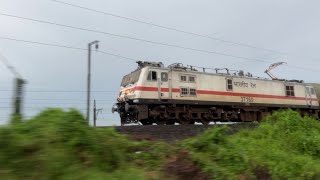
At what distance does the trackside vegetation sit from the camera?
4.32 metres

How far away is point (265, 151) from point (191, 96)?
1418cm

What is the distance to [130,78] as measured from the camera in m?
24.0

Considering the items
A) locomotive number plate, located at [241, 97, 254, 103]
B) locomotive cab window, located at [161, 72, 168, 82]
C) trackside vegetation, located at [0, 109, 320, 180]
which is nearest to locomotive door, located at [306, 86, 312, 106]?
locomotive number plate, located at [241, 97, 254, 103]

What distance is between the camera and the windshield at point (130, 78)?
23078mm

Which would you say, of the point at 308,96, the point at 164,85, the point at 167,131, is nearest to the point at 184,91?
the point at 164,85

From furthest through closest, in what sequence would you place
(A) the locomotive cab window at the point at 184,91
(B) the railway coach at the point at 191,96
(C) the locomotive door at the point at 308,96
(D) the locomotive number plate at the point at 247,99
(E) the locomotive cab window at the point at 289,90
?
(C) the locomotive door at the point at 308,96 < (E) the locomotive cab window at the point at 289,90 < (D) the locomotive number plate at the point at 247,99 < (A) the locomotive cab window at the point at 184,91 < (B) the railway coach at the point at 191,96

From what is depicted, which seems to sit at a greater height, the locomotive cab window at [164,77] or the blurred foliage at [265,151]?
the locomotive cab window at [164,77]

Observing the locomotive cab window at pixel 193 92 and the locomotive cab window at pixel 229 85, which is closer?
the locomotive cab window at pixel 193 92

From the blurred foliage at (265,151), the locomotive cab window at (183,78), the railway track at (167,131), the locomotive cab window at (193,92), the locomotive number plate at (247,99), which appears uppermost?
the locomotive cab window at (183,78)

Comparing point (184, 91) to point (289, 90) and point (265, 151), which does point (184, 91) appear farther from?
point (265, 151)

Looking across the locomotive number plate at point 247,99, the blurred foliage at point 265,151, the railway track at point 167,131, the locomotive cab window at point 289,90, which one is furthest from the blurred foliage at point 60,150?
the locomotive cab window at point 289,90

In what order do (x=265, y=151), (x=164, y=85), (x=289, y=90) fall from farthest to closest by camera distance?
(x=289, y=90), (x=164, y=85), (x=265, y=151)

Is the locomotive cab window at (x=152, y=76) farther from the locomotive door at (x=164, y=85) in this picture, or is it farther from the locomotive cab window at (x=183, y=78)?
the locomotive cab window at (x=183, y=78)

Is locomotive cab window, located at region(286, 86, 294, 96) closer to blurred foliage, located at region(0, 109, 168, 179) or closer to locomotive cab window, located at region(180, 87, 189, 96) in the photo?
locomotive cab window, located at region(180, 87, 189, 96)
